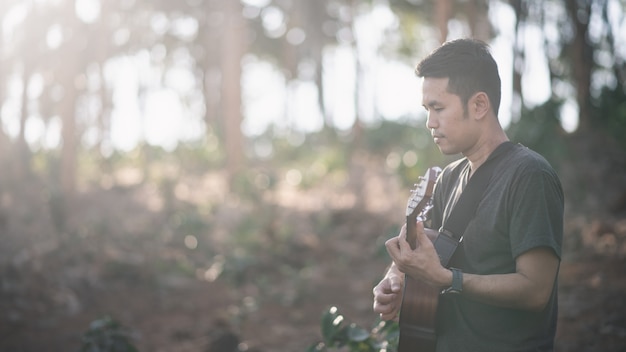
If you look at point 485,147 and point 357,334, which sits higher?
point 485,147

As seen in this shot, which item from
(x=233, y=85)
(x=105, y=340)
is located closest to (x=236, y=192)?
(x=233, y=85)

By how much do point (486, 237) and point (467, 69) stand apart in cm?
62

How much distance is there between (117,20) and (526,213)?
23199 millimetres

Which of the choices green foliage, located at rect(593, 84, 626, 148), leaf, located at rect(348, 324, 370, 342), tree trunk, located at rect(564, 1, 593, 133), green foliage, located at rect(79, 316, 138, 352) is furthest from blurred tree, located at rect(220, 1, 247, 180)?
leaf, located at rect(348, 324, 370, 342)

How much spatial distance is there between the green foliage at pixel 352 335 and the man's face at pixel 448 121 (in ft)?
4.55

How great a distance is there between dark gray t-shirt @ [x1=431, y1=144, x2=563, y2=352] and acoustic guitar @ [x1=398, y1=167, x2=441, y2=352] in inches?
1.7

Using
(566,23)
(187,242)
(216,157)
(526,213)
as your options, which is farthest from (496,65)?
(566,23)

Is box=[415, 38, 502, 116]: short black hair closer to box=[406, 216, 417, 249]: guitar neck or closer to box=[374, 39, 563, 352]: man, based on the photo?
box=[374, 39, 563, 352]: man

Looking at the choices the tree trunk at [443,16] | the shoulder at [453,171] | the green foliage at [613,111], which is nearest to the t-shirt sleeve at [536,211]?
the shoulder at [453,171]

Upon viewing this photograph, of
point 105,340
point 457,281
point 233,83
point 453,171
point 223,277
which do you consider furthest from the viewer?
point 233,83

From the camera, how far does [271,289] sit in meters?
8.12

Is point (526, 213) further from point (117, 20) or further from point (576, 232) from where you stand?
point (117, 20)

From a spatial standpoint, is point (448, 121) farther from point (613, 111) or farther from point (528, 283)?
point (613, 111)

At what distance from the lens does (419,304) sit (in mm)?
2455
